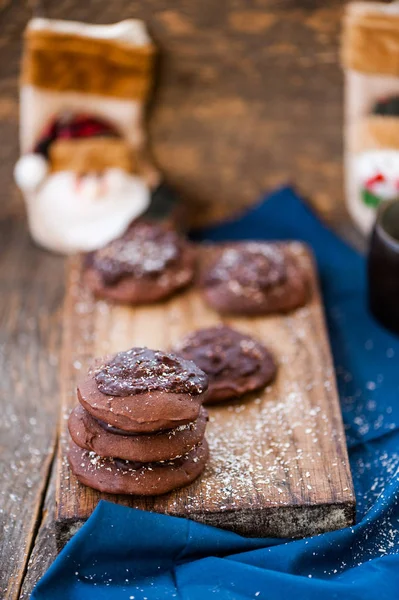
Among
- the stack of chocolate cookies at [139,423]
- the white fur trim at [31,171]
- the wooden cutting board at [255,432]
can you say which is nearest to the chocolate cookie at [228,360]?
the wooden cutting board at [255,432]

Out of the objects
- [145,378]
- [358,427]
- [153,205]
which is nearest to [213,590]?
[145,378]

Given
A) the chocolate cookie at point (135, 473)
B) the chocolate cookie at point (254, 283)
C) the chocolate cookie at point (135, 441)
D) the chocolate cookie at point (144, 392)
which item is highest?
the chocolate cookie at point (144, 392)

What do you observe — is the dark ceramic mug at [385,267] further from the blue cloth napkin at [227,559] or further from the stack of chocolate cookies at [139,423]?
the stack of chocolate cookies at [139,423]

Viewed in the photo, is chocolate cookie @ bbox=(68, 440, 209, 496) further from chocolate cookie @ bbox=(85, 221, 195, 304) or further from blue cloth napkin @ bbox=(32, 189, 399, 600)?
chocolate cookie @ bbox=(85, 221, 195, 304)

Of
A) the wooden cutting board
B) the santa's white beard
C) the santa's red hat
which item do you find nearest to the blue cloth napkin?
the wooden cutting board

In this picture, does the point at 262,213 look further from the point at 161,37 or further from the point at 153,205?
the point at 161,37

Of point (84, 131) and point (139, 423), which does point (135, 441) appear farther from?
point (84, 131)

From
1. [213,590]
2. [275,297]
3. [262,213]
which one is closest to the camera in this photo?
[213,590]
